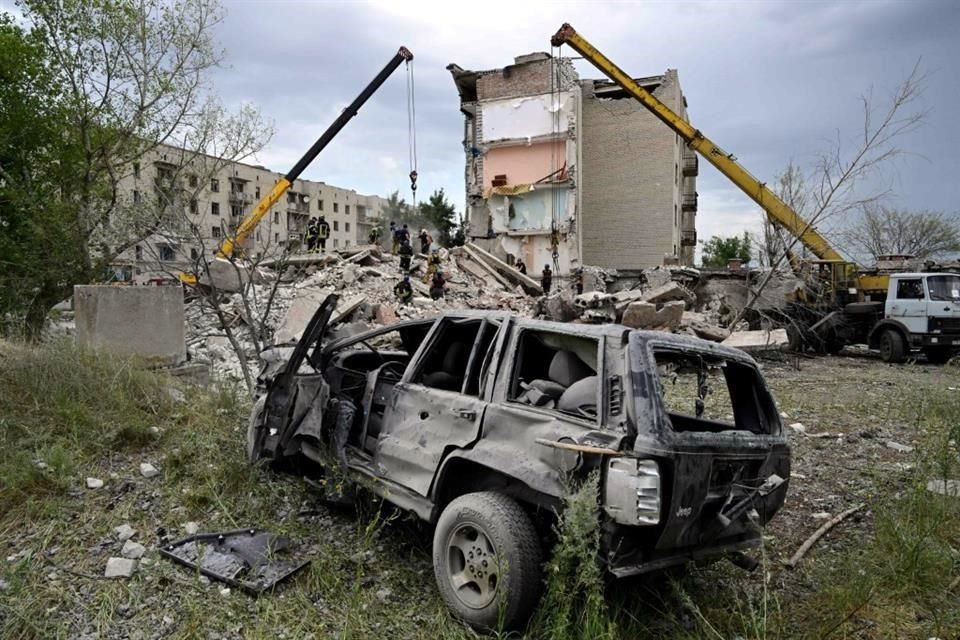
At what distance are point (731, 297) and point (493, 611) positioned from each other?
19544mm

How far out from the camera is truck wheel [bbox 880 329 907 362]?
15180 mm

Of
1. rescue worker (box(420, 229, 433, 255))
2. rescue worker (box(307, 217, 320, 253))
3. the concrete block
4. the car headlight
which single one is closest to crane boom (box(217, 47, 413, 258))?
rescue worker (box(307, 217, 320, 253))

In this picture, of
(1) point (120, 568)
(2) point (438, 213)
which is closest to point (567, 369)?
(1) point (120, 568)

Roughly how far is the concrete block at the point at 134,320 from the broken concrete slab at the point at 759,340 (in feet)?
37.7

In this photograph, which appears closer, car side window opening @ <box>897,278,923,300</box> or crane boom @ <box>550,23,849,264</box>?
car side window opening @ <box>897,278,923,300</box>

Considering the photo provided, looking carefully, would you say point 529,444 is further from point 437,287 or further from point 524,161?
point 524,161

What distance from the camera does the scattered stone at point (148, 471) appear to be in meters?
5.23

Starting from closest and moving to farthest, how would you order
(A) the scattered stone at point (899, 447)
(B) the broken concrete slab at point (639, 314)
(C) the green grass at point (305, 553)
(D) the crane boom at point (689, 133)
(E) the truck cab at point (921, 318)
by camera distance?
(C) the green grass at point (305, 553) → (A) the scattered stone at point (899, 447) → (B) the broken concrete slab at point (639, 314) → (E) the truck cab at point (921, 318) → (D) the crane boom at point (689, 133)

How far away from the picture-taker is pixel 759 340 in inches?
585

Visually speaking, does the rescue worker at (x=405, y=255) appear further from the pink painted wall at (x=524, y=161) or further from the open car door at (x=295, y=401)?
the open car door at (x=295, y=401)

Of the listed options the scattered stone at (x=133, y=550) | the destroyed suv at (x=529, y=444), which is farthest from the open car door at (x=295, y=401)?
the scattered stone at (x=133, y=550)

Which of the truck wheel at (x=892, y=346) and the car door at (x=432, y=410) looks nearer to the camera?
the car door at (x=432, y=410)

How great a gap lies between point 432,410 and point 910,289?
616 inches

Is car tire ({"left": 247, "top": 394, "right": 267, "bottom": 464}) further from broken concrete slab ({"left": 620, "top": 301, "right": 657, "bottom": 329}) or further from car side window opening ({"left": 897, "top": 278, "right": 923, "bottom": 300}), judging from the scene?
car side window opening ({"left": 897, "top": 278, "right": 923, "bottom": 300})
